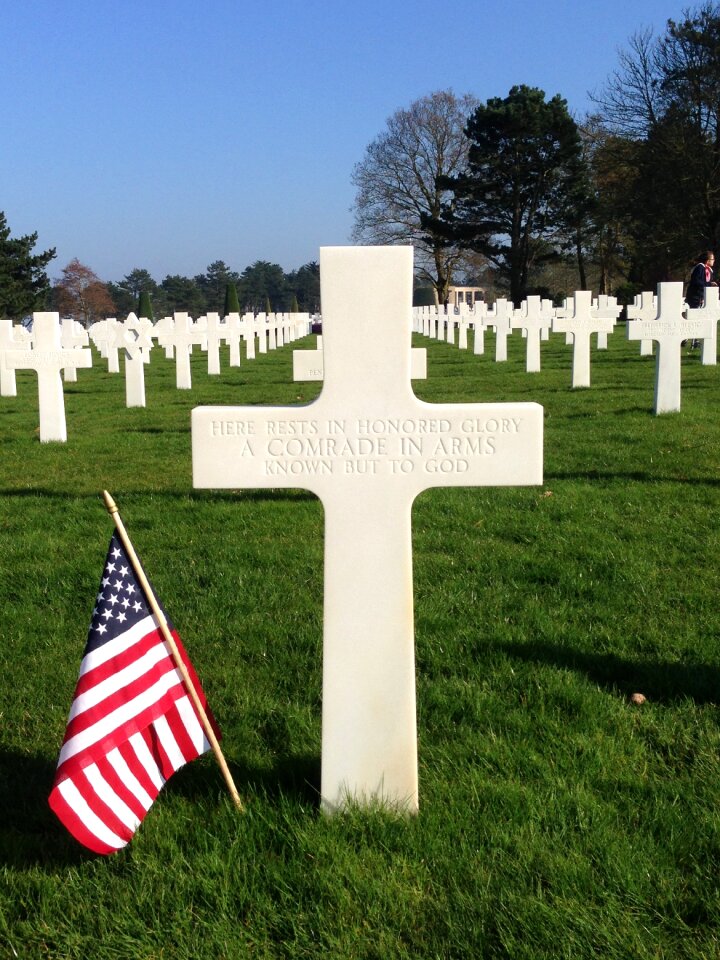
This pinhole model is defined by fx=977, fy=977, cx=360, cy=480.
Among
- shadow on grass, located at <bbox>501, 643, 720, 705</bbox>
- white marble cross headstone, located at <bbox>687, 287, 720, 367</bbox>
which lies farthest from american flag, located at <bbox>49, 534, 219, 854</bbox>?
white marble cross headstone, located at <bbox>687, 287, 720, 367</bbox>

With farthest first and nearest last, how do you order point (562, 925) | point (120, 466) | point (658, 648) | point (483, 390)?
point (483, 390)
point (120, 466)
point (658, 648)
point (562, 925)

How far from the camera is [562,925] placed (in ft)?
7.34

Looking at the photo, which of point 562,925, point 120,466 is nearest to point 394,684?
point 562,925

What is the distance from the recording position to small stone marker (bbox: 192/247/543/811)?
8.48 feet

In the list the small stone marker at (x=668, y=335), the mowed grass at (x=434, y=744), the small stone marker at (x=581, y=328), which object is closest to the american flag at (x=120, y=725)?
the mowed grass at (x=434, y=744)

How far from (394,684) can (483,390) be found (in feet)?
36.0

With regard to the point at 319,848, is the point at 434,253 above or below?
above

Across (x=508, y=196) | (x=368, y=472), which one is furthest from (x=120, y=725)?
(x=508, y=196)

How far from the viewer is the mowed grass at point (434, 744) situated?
2.29 m

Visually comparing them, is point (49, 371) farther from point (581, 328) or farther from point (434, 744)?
point (434, 744)

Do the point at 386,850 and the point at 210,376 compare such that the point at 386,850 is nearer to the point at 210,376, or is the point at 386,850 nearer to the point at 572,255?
the point at 210,376

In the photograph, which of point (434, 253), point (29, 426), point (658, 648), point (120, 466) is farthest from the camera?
point (434, 253)

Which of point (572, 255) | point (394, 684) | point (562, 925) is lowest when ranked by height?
point (562, 925)

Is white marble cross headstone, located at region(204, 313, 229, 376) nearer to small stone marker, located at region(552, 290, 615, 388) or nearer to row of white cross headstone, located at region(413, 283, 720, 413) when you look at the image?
row of white cross headstone, located at region(413, 283, 720, 413)
